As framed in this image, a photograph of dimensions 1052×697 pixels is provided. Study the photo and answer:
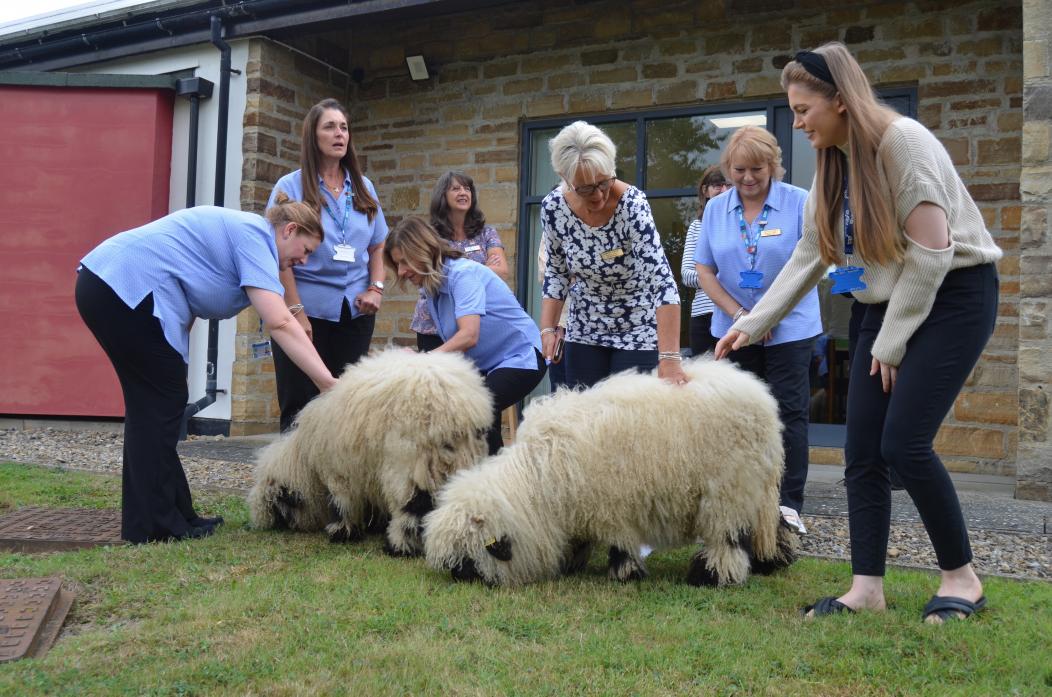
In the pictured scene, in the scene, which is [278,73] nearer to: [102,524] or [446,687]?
[102,524]

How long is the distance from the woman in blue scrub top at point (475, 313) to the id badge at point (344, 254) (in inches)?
19.0

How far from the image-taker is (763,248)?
4441mm

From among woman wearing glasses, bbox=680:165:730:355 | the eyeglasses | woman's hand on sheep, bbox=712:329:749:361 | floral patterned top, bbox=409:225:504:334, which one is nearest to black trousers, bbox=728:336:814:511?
woman wearing glasses, bbox=680:165:730:355

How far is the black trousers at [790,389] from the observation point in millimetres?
4328

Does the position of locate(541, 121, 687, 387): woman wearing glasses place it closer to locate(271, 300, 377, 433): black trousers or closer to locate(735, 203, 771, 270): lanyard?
locate(735, 203, 771, 270): lanyard

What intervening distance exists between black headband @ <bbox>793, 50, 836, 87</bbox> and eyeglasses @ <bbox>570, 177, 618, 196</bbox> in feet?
3.60

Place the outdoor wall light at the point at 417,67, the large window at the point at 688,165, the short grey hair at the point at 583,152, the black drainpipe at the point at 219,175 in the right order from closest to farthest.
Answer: the short grey hair at the point at 583,152
the large window at the point at 688,165
the black drainpipe at the point at 219,175
the outdoor wall light at the point at 417,67

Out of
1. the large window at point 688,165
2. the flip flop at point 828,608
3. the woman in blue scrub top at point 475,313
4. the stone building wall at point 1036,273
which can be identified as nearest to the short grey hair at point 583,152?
the woman in blue scrub top at point 475,313

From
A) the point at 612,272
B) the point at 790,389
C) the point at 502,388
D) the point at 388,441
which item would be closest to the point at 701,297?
the point at 790,389

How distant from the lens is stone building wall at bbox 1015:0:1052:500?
5.64 meters

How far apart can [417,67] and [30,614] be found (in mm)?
7163

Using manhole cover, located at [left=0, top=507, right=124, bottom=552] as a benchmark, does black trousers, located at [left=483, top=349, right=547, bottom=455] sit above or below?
above

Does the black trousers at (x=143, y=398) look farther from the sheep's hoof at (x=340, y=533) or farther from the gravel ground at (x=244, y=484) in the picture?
the gravel ground at (x=244, y=484)

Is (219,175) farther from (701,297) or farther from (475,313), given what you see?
(701,297)
